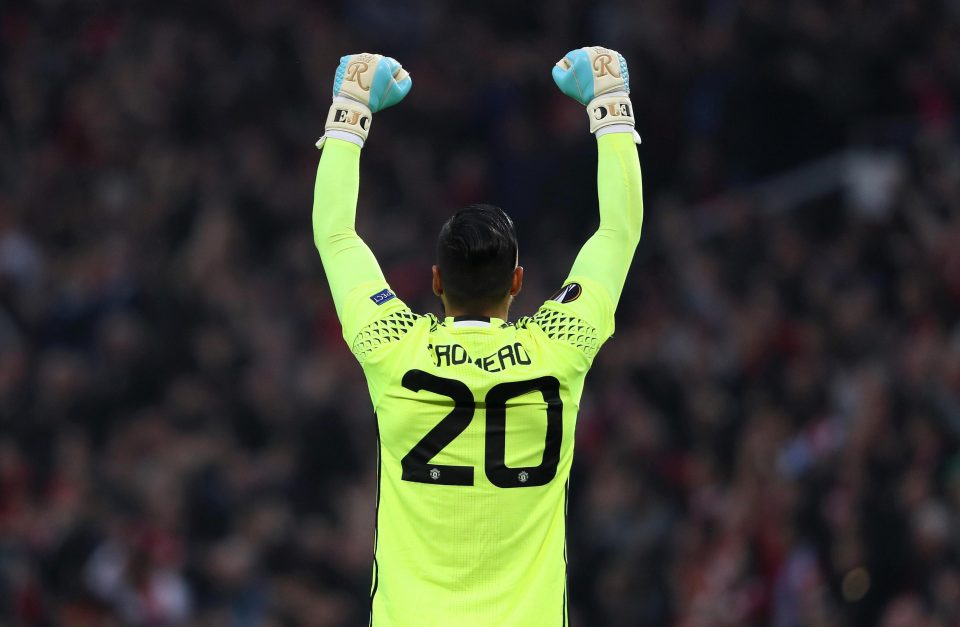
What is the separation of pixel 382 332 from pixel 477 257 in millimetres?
273

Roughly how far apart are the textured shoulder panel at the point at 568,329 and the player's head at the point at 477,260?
9 centimetres

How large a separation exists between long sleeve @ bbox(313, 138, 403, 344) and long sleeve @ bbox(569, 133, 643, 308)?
1.56ft

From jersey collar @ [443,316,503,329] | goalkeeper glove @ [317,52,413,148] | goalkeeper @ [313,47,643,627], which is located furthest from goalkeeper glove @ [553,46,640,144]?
jersey collar @ [443,316,503,329]

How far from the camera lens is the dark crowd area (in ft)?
30.5

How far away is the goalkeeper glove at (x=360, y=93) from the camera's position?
3.84m

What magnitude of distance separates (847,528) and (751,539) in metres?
0.76

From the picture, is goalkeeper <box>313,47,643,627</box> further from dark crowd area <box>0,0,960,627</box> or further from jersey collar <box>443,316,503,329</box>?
dark crowd area <box>0,0,960,627</box>

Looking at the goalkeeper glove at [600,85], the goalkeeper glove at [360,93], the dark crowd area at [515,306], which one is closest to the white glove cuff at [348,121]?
the goalkeeper glove at [360,93]

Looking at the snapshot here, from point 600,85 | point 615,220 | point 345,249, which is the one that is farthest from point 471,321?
point 600,85

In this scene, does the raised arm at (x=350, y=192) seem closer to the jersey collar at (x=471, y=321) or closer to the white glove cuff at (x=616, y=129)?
the jersey collar at (x=471, y=321)

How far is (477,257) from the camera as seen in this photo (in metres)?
3.44

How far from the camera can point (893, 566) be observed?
8414 mm

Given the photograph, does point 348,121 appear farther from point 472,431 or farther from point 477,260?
point 472,431

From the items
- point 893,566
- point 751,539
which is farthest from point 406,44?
point 893,566
